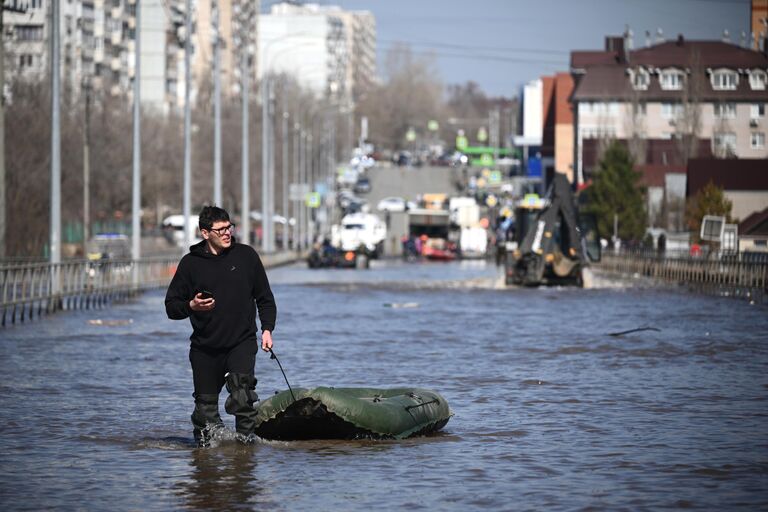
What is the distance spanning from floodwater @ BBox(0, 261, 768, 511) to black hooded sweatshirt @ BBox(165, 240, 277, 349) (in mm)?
986

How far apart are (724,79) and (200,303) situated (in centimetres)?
11693

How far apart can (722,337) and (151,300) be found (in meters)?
19.9

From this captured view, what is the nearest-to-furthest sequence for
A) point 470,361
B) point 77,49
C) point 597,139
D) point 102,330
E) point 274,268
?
point 470,361, point 102,330, point 274,268, point 597,139, point 77,49

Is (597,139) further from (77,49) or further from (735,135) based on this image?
(77,49)

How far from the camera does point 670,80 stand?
132750mm

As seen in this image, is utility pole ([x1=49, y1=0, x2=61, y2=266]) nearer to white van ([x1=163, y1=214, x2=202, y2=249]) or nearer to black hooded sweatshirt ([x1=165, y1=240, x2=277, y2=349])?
black hooded sweatshirt ([x1=165, y1=240, x2=277, y2=349])

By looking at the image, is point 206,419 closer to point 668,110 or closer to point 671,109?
point 671,109

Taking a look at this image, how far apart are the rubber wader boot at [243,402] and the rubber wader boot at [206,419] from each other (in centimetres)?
12

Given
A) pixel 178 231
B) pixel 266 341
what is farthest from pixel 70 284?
pixel 178 231

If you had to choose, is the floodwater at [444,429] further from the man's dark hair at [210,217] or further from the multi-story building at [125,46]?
the multi-story building at [125,46]

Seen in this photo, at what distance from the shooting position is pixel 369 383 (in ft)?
66.7

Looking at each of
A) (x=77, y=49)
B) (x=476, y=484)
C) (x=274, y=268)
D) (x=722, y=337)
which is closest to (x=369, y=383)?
(x=476, y=484)

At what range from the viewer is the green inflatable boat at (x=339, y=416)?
1424cm

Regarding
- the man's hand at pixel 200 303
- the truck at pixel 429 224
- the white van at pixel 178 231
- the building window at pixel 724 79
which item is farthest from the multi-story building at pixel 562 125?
the man's hand at pixel 200 303
